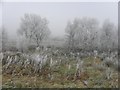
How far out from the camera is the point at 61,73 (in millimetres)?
9734

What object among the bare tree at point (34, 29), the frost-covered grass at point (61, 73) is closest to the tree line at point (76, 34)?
the bare tree at point (34, 29)

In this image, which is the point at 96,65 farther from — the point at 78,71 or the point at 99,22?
the point at 99,22

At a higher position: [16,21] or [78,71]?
[16,21]

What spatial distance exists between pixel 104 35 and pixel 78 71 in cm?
120

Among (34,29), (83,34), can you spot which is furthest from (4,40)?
(83,34)

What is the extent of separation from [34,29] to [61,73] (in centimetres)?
141

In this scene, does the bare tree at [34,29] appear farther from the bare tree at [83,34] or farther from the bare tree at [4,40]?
the bare tree at [83,34]

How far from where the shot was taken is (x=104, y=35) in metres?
9.68

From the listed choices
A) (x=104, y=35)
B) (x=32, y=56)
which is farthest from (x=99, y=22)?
(x=32, y=56)

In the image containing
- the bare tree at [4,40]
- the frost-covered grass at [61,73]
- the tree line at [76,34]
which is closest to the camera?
the frost-covered grass at [61,73]

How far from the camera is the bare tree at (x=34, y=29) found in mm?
9805

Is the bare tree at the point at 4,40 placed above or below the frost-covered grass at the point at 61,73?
above

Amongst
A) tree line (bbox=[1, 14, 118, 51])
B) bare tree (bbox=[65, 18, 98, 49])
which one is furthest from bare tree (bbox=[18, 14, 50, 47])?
bare tree (bbox=[65, 18, 98, 49])

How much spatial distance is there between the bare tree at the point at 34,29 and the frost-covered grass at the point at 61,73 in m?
0.48
